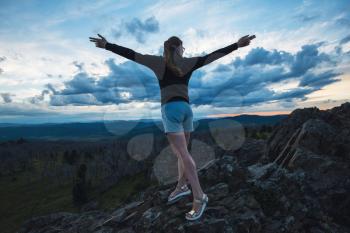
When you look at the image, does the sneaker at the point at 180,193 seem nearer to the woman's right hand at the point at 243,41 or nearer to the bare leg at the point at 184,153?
the bare leg at the point at 184,153

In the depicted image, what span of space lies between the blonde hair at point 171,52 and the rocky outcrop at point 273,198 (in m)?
4.81

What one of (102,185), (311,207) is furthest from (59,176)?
(311,207)

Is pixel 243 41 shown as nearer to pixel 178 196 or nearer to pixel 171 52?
pixel 171 52

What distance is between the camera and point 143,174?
126000 millimetres

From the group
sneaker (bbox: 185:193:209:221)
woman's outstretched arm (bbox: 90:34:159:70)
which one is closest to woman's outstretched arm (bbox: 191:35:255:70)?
woman's outstretched arm (bbox: 90:34:159:70)

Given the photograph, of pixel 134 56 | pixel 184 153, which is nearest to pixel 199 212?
pixel 184 153

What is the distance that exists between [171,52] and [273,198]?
6467 mm

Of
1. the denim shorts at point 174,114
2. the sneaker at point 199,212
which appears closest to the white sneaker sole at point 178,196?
the sneaker at point 199,212

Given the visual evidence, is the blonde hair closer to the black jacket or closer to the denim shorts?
the black jacket

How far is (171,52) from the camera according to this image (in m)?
8.38

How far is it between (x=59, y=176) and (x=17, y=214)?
5255cm

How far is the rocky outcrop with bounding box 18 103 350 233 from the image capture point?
1005 centimetres

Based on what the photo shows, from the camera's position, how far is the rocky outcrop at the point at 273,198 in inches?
396

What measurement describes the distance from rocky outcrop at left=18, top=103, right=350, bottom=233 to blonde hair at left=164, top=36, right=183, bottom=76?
15.8ft
